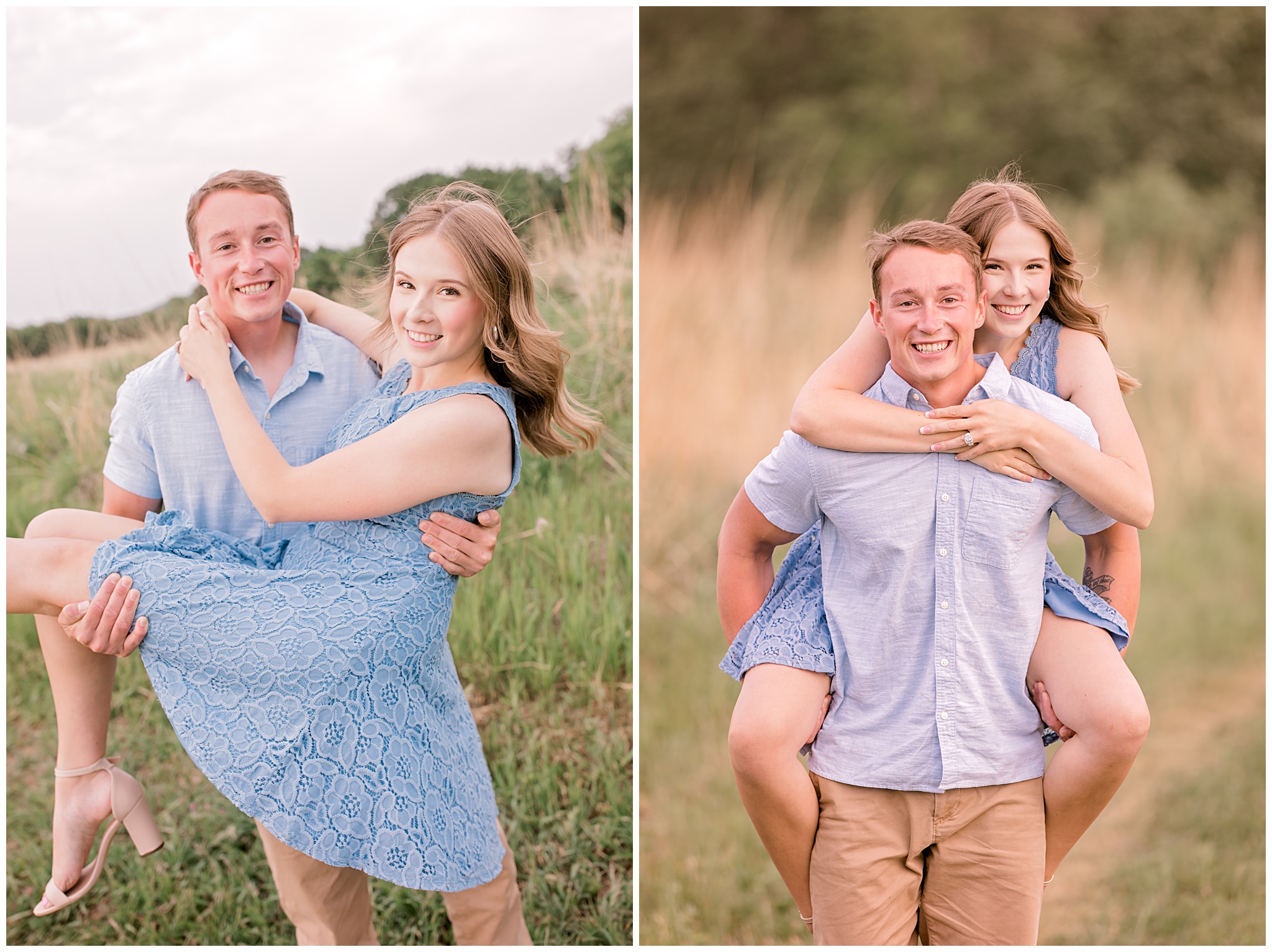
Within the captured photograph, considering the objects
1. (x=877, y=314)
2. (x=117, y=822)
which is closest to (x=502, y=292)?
(x=877, y=314)

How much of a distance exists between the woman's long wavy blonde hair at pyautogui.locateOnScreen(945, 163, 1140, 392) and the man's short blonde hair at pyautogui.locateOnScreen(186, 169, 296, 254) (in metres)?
1.59

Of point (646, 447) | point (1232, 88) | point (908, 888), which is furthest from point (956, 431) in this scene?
point (1232, 88)

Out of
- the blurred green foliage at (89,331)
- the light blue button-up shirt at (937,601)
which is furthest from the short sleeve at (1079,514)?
the blurred green foliage at (89,331)

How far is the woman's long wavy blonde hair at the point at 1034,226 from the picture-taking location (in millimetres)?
A: 2225

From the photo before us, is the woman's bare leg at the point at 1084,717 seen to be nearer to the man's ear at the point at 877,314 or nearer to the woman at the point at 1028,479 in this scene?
the woman at the point at 1028,479

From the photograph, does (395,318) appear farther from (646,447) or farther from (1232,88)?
(1232,88)

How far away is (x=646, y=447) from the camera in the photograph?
19.5 ft

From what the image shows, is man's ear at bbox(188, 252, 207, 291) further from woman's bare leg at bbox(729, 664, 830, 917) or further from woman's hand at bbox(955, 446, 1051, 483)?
woman's hand at bbox(955, 446, 1051, 483)

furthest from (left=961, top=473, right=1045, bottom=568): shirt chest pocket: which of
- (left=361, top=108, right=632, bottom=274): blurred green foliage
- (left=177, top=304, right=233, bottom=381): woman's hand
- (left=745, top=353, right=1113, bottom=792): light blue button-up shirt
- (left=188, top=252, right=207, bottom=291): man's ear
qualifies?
(left=361, top=108, right=632, bottom=274): blurred green foliage

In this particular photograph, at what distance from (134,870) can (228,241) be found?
7.84 ft

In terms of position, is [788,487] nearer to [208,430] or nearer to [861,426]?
[861,426]

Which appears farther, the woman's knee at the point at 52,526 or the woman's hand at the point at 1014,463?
the woman's knee at the point at 52,526

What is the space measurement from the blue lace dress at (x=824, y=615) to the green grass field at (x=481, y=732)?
1.67 metres

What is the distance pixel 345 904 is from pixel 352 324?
156 centimetres
